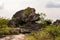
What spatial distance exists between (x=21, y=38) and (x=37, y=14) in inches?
225

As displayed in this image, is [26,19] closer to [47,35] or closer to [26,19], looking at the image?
[26,19]

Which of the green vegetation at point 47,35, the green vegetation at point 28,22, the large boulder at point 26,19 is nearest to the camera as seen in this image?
the green vegetation at point 47,35

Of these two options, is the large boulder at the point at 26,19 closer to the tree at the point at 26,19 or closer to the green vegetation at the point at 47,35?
the tree at the point at 26,19

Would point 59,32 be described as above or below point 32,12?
below

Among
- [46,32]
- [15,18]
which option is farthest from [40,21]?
[46,32]

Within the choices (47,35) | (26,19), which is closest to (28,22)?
(26,19)

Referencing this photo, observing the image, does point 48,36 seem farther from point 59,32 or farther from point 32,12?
point 32,12

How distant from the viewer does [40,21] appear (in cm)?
2319

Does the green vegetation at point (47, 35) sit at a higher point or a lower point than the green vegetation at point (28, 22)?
lower

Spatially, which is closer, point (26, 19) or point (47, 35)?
point (47, 35)

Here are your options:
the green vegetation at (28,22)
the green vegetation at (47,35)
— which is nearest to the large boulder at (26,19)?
the green vegetation at (28,22)

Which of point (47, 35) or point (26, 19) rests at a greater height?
point (26, 19)

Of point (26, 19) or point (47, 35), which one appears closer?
point (47, 35)

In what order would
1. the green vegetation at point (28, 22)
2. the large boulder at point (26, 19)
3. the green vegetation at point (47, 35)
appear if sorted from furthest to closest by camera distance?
the large boulder at point (26, 19)
the green vegetation at point (28, 22)
the green vegetation at point (47, 35)
